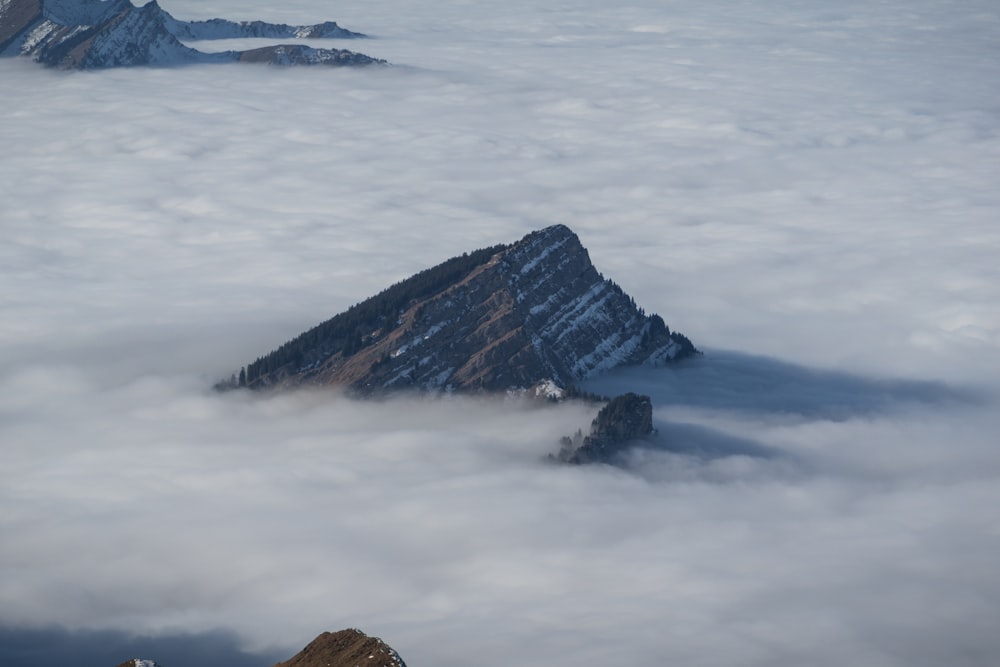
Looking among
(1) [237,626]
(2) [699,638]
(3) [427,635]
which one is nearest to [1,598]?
(1) [237,626]

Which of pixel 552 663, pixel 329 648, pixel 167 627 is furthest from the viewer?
pixel 167 627

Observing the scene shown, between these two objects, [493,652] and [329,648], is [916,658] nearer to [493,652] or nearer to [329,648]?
[493,652]

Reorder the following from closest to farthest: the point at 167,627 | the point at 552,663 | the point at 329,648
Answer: the point at 329,648, the point at 552,663, the point at 167,627

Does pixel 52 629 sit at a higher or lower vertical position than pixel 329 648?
lower

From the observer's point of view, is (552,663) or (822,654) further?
(822,654)
